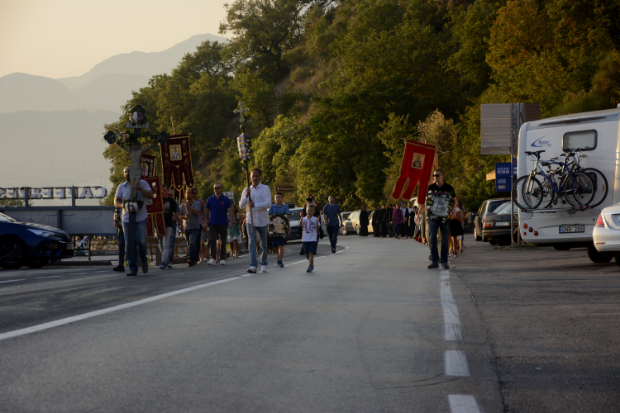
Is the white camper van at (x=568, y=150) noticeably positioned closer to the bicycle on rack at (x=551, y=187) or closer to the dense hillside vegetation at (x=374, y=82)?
the bicycle on rack at (x=551, y=187)

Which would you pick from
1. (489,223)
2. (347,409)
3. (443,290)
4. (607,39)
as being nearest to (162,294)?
(443,290)

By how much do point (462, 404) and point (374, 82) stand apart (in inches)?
2247

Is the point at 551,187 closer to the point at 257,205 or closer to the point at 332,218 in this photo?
the point at 257,205

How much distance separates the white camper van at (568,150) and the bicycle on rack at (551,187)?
0.54 ft

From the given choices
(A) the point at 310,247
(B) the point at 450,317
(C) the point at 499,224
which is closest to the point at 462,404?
(B) the point at 450,317

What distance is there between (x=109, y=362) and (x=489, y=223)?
22.6 meters

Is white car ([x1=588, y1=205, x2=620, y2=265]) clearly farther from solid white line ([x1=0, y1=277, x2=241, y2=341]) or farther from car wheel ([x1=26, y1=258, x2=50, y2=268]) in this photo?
car wheel ([x1=26, y1=258, x2=50, y2=268])

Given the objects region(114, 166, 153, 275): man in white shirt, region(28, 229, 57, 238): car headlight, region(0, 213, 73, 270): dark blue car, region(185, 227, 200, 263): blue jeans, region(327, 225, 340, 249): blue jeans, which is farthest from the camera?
region(327, 225, 340, 249): blue jeans

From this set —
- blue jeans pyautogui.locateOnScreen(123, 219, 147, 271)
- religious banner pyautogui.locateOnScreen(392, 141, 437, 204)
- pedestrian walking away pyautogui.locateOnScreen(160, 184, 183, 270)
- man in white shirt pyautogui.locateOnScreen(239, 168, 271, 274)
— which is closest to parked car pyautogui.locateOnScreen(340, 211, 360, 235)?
religious banner pyautogui.locateOnScreen(392, 141, 437, 204)

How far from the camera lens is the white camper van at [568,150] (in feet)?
46.9

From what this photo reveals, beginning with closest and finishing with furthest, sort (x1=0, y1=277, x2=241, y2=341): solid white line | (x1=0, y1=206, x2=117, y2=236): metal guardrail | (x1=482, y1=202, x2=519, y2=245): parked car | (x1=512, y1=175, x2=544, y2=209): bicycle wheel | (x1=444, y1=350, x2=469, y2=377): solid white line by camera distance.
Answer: (x1=444, y1=350, x2=469, y2=377): solid white line, (x1=0, y1=277, x2=241, y2=341): solid white line, (x1=512, y1=175, x2=544, y2=209): bicycle wheel, (x1=0, y1=206, x2=117, y2=236): metal guardrail, (x1=482, y1=202, x2=519, y2=245): parked car

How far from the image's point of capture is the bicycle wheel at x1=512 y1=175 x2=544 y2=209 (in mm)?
14938

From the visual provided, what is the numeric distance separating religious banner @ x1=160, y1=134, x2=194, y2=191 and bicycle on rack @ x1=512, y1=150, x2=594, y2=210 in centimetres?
1548

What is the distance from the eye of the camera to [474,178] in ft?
140
